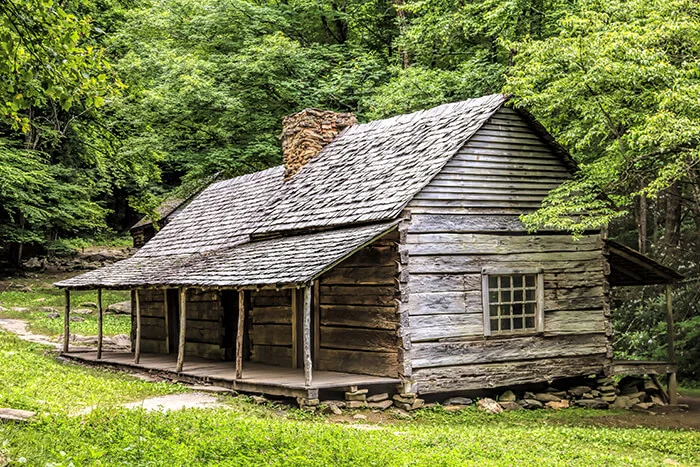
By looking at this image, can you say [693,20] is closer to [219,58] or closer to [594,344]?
[594,344]

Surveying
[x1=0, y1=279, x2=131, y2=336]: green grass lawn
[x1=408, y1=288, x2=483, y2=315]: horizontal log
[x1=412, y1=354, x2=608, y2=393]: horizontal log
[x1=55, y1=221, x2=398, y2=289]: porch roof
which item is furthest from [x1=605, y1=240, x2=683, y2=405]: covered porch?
[x1=0, y1=279, x2=131, y2=336]: green grass lawn

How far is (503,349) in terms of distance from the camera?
1434 centimetres

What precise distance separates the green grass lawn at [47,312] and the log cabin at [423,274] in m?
8.56

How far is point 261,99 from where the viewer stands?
88.2 ft

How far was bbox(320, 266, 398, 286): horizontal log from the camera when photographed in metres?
13.6

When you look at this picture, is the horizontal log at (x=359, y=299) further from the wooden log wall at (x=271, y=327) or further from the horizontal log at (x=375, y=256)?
the wooden log wall at (x=271, y=327)

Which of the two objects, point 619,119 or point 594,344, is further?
point 594,344

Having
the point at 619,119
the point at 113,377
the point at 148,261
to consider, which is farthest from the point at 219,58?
the point at 619,119

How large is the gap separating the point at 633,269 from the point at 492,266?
4.57 m

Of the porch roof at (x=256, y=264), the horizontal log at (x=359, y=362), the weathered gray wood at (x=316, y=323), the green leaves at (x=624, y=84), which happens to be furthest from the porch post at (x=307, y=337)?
the green leaves at (x=624, y=84)

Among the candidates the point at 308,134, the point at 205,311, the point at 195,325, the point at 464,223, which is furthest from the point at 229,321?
the point at 464,223

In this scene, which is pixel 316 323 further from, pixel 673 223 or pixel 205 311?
pixel 673 223

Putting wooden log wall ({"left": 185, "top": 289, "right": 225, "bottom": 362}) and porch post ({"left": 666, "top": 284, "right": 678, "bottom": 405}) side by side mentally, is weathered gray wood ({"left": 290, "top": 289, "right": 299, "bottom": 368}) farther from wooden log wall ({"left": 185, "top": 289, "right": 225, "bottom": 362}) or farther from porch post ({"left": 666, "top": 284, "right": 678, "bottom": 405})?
porch post ({"left": 666, "top": 284, "right": 678, "bottom": 405})

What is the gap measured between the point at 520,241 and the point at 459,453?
692cm
